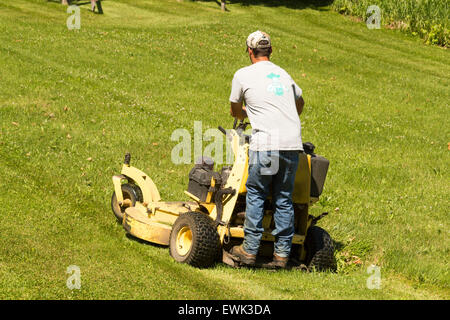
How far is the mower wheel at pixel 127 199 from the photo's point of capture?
8.62 metres

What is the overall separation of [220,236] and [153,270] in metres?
0.81

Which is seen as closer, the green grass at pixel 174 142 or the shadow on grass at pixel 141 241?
the green grass at pixel 174 142

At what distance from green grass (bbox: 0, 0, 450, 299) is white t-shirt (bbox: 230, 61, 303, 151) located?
1398mm

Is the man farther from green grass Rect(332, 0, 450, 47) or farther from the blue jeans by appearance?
green grass Rect(332, 0, 450, 47)

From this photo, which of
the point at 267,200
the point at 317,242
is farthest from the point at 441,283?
the point at 267,200

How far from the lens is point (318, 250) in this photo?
7.37 m

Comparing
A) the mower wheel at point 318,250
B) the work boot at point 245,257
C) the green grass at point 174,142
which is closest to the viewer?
the green grass at point 174,142

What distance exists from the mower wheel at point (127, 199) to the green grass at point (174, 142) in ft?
0.54

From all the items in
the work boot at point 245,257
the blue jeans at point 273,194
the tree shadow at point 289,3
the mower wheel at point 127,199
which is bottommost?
the mower wheel at point 127,199

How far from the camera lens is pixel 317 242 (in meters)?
7.39

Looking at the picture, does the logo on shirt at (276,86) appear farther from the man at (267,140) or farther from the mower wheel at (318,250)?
the mower wheel at (318,250)

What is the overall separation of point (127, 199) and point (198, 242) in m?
2.14

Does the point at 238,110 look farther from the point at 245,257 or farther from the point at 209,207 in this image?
the point at 245,257

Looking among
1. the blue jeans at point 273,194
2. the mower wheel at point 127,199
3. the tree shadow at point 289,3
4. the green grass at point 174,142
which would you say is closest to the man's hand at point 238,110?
the blue jeans at point 273,194
